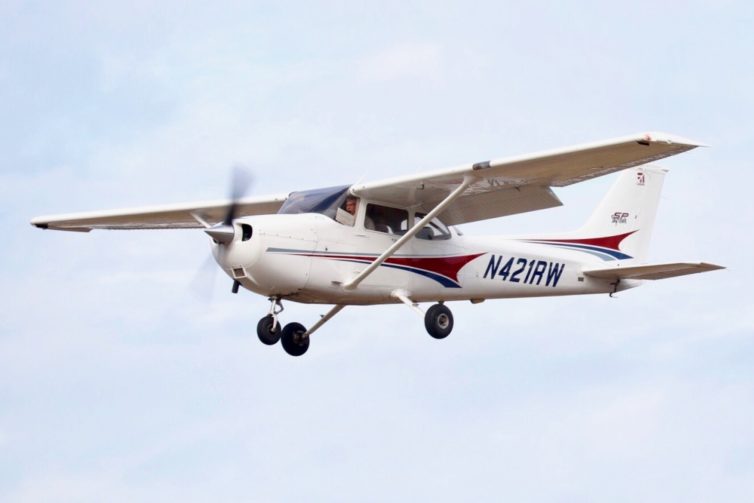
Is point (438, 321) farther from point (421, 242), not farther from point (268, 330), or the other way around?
point (268, 330)

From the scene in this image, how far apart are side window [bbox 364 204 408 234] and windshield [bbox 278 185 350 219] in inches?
19.0

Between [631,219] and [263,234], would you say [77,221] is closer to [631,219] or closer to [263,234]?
[263,234]

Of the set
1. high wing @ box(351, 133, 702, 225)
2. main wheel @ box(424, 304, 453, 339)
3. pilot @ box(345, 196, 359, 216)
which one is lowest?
main wheel @ box(424, 304, 453, 339)

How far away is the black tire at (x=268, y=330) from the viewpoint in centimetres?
2108

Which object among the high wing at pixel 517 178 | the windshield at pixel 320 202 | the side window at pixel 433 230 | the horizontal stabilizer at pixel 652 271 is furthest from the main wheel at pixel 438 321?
the horizontal stabilizer at pixel 652 271

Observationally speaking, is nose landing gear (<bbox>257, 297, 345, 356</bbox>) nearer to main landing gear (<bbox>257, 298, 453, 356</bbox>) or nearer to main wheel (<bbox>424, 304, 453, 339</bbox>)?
main landing gear (<bbox>257, 298, 453, 356</bbox>)

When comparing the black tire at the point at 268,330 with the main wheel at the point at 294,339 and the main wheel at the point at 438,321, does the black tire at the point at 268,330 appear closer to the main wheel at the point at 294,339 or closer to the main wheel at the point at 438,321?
the main wheel at the point at 294,339

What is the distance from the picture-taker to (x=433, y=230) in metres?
22.0

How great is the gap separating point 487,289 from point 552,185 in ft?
6.65

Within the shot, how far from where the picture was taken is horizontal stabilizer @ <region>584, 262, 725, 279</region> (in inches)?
868

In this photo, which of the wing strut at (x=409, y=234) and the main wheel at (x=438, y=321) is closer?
the wing strut at (x=409, y=234)

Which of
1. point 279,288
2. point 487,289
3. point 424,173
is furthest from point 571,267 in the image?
point 279,288

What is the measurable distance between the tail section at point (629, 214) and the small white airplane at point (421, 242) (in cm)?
28

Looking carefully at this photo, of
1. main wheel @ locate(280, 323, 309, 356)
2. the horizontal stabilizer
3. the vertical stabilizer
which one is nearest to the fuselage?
the horizontal stabilizer
